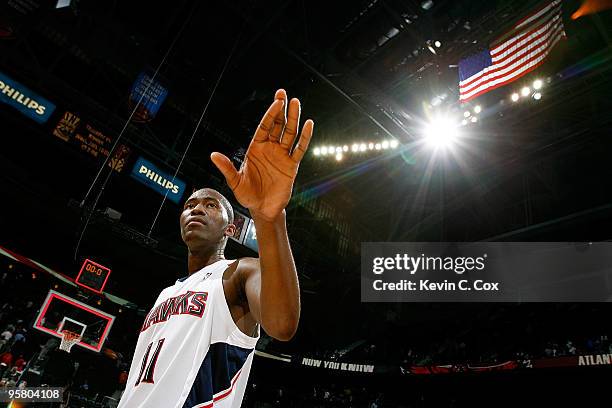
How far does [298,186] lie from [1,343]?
8.39 m

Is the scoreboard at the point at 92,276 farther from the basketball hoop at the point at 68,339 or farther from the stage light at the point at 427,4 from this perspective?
the stage light at the point at 427,4

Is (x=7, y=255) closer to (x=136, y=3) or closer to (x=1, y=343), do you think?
(x=1, y=343)

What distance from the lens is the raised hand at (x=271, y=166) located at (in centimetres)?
128

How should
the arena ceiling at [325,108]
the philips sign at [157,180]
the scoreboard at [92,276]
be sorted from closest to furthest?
the arena ceiling at [325,108], the scoreboard at [92,276], the philips sign at [157,180]

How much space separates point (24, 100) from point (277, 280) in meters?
10.6

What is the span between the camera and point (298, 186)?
43.2 feet

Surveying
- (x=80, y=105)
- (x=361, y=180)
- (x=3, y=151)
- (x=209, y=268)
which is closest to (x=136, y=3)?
(x=80, y=105)

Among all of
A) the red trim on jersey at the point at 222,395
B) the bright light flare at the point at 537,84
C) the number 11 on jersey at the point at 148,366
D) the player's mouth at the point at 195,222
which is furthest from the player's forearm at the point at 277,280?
the bright light flare at the point at 537,84

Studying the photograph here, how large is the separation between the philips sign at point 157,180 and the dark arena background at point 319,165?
44mm

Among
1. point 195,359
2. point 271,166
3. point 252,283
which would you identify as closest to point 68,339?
point 195,359

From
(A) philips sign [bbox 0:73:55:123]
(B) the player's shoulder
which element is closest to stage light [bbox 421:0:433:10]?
(B) the player's shoulder

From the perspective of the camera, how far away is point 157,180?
1109cm

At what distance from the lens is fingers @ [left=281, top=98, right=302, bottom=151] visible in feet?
A: 4.19

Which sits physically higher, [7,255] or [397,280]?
[397,280]
